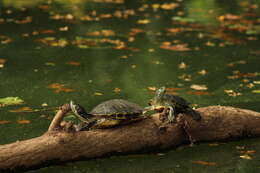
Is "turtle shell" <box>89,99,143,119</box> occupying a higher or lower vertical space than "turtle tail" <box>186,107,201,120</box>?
higher

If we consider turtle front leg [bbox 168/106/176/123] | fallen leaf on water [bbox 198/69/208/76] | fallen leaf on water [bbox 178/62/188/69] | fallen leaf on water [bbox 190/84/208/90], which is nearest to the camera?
turtle front leg [bbox 168/106/176/123]

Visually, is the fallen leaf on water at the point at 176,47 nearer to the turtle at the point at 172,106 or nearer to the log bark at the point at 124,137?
the log bark at the point at 124,137

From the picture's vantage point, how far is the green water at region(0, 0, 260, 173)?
4.34 meters

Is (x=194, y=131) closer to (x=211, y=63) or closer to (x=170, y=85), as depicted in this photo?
(x=170, y=85)

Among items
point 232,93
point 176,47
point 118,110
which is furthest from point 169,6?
point 118,110

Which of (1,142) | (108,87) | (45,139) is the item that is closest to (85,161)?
(45,139)

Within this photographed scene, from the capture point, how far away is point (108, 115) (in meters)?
4.13

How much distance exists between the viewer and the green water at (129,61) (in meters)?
4.34

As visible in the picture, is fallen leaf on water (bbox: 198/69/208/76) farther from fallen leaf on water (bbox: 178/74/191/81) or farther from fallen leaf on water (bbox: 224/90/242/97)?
fallen leaf on water (bbox: 224/90/242/97)

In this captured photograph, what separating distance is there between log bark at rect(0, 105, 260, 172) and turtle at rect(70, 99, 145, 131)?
2.3 inches

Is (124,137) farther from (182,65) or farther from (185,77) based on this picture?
(182,65)

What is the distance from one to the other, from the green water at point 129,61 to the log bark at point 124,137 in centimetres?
9

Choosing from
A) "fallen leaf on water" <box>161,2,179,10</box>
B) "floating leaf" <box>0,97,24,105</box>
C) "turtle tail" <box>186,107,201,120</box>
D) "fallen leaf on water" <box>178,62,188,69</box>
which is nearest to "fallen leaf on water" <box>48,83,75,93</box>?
"floating leaf" <box>0,97,24,105</box>

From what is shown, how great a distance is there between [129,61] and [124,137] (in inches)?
139
